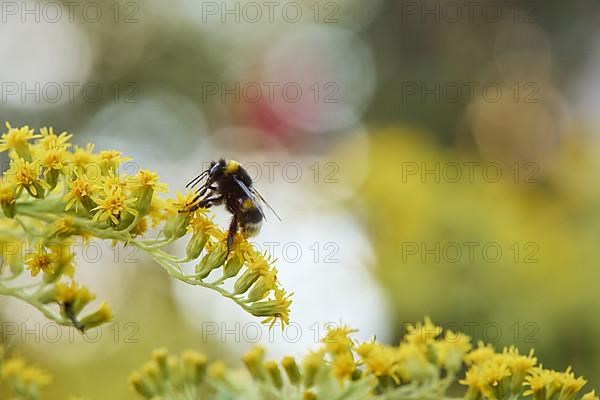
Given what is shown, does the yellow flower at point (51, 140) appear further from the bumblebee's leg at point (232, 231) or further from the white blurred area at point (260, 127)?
the white blurred area at point (260, 127)

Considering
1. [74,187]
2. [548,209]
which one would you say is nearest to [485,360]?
[74,187]

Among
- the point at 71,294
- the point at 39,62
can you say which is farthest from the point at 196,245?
the point at 39,62
